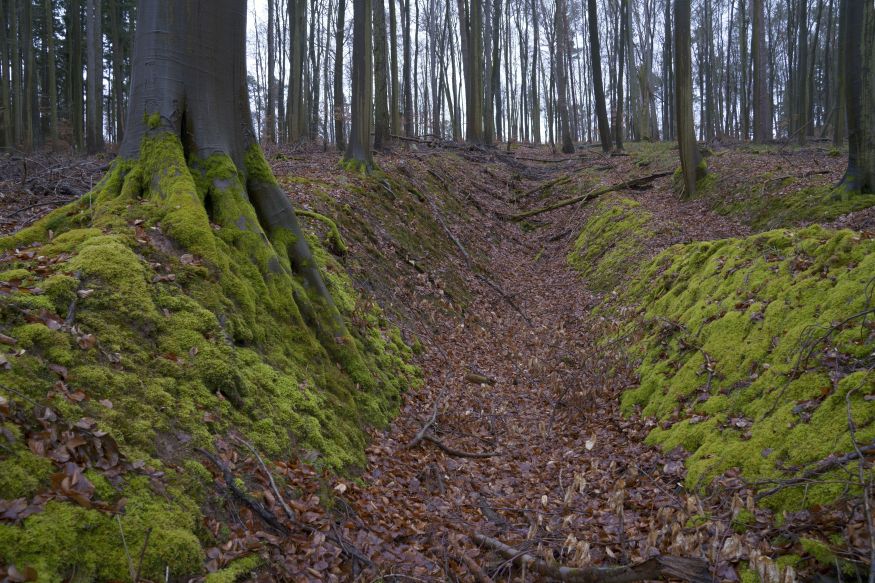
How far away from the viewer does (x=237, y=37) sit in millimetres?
6340

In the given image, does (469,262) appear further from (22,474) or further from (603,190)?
(22,474)

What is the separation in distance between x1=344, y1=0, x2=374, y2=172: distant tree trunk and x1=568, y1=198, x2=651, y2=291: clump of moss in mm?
6387

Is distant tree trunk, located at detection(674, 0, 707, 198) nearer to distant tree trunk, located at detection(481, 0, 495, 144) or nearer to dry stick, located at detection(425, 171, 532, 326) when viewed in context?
dry stick, located at detection(425, 171, 532, 326)

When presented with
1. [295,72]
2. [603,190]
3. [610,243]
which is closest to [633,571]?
[610,243]

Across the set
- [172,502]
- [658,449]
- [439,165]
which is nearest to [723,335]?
[658,449]

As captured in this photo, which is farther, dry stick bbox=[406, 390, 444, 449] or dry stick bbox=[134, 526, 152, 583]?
dry stick bbox=[406, 390, 444, 449]

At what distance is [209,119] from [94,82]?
16750 millimetres

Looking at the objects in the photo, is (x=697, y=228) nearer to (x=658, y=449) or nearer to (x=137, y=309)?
(x=658, y=449)

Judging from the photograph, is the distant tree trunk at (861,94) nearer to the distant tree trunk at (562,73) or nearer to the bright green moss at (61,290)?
the bright green moss at (61,290)

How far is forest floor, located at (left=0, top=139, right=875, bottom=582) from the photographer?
3.96 m

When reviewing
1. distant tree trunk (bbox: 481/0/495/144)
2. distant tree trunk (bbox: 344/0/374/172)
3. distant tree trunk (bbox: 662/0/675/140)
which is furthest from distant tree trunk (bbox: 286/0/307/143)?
distant tree trunk (bbox: 662/0/675/140)

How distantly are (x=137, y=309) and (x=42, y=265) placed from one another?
0.81m

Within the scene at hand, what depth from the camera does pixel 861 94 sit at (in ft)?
32.9

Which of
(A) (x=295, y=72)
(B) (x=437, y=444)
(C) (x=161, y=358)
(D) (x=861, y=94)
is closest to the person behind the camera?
(C) (x=161, y=358)
